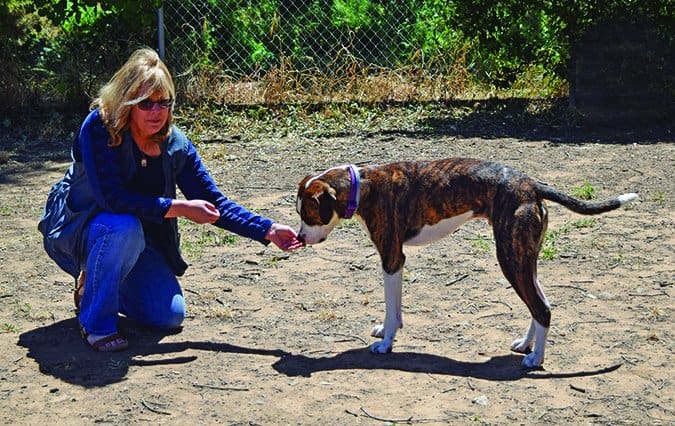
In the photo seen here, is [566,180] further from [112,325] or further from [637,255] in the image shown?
[112,325]

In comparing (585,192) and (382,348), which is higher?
(585,192)

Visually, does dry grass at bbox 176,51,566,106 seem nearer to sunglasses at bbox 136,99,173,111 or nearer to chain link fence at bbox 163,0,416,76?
chain link fence at bbox 163,0,416,76

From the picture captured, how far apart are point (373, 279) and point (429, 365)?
1477 millimetres

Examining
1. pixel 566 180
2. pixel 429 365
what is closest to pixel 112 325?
pixel 429 365

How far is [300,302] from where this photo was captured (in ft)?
20.5

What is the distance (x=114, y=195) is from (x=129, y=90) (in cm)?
53

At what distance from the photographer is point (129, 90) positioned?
5363 mm

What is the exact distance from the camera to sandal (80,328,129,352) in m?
5.42

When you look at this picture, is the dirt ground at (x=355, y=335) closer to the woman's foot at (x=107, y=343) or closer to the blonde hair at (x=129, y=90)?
the woman's foot at (x=107, y=343)

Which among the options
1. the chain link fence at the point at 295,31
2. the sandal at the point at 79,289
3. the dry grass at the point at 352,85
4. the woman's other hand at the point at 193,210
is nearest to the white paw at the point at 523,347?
the woman's other hand at the point at 193,210

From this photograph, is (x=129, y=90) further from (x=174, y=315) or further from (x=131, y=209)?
(x=174, y=315)

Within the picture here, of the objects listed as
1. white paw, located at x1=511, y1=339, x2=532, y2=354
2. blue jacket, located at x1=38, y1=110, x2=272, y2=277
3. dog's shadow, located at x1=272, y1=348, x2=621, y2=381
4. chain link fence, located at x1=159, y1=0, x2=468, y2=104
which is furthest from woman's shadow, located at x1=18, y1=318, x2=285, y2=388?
chain link fence, located at x1=159, y1=0, x2=468, y2=104

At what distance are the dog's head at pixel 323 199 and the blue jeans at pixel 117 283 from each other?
90 cm

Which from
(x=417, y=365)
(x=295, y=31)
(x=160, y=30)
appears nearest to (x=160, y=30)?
(x=160, y=30)
